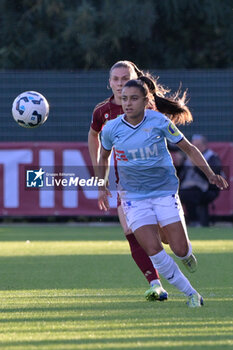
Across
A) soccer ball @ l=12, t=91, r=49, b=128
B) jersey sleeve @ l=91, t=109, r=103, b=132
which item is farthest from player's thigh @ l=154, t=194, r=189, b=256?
soccer ball @ l=12, t=91, r=49, b=128

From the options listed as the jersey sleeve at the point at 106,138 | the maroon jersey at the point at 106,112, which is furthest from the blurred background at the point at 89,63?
the jersey sleeve at the point at 106,138

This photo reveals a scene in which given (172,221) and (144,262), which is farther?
(144,262)

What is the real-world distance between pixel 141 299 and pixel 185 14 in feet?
61.8

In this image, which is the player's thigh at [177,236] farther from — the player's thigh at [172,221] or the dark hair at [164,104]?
the dark hair at [164,104]

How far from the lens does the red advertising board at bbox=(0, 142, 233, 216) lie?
800 inches

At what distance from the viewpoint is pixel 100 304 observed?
7.89m

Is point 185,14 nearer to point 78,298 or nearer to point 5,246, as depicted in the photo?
point 5,246

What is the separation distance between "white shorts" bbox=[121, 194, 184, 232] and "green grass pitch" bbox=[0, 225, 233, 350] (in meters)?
0.66

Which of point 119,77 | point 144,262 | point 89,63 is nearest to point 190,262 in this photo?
point 144,262

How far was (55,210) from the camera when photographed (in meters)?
20.5

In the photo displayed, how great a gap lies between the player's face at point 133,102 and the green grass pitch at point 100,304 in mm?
1503

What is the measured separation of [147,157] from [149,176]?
0.15 m

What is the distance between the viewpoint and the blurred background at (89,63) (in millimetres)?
20484

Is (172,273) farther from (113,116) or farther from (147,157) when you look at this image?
(113,116)
